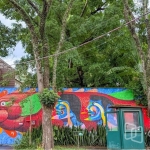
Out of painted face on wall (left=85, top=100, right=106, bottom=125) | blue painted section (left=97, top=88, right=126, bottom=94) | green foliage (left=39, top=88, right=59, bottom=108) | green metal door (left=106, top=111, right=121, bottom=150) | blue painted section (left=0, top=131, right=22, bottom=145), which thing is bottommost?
blue painted section (left=0, top=131, right=22, bottom=145)

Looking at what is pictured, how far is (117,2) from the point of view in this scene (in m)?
13.9

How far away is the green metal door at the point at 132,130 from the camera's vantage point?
8703mm

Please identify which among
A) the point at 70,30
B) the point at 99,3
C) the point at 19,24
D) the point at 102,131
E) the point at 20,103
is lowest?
the point at 102,131

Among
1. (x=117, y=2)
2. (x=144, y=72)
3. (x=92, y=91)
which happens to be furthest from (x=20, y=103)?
(x=117, y=2)

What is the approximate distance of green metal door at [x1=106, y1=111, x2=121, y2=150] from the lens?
8.94 meters

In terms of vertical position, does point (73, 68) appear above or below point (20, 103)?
above

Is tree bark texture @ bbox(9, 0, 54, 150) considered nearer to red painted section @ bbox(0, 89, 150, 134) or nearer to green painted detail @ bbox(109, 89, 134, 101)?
red painted section @ bbox(0, 89, 150, 134)

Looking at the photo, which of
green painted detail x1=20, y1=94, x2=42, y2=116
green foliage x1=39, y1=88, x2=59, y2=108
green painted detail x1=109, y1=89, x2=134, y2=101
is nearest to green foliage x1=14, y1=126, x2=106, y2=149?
green painted detail x1=20, y1=94, x2=42, y2=116

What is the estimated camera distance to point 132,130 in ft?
29.1

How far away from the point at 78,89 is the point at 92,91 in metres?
0.75

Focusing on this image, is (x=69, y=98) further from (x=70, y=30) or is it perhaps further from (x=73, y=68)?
(x=70, y=30)

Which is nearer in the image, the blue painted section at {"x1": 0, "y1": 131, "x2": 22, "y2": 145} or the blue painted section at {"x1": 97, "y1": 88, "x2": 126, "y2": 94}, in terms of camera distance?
the blue painted section at {"x1": 0, "y1": 131, "x2": 22, "y2": 145}

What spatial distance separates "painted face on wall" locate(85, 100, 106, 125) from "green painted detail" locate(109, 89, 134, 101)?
95 centimetres

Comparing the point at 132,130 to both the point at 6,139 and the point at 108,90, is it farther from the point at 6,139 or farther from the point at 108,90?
the point at 6,139
